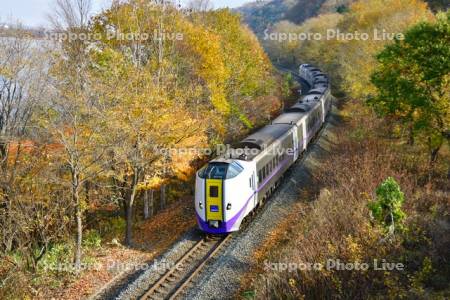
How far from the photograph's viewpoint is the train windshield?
15.4m

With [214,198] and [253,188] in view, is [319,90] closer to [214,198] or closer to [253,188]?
[253,188]

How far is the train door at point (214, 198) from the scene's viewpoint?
1523 centimetres

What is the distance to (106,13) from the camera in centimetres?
2177

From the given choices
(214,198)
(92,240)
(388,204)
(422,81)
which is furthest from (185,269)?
(422,81)

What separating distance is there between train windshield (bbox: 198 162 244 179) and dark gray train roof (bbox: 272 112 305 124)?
10.1 m

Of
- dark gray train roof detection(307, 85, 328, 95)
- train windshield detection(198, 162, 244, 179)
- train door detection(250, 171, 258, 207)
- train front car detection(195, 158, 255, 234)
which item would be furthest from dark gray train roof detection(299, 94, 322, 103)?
train windshield detection(198, 162, 244, 179)

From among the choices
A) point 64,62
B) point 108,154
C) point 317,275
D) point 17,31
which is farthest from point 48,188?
point 317,275

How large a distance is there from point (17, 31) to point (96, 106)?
223 inches

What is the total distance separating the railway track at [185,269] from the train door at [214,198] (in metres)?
1.23

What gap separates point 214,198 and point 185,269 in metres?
2.83

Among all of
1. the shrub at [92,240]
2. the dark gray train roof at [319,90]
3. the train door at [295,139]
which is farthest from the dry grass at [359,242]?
the dark gray train roof at [319,90]

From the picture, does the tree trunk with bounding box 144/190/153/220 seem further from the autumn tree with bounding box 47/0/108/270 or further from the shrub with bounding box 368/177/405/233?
the shrub with bounding box 368/177/405/233

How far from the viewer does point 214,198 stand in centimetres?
1534

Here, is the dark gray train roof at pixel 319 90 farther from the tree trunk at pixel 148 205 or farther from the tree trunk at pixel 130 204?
the tree trunk at pixel 130 204
